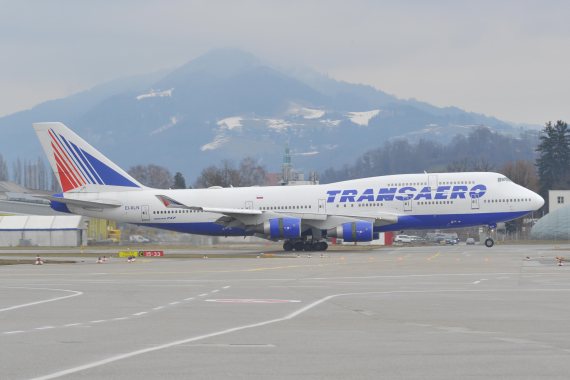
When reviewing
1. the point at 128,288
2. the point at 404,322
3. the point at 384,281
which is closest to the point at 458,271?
the point at 384,281

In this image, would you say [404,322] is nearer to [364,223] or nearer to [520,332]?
[520,332]

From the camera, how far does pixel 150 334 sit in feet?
53.8

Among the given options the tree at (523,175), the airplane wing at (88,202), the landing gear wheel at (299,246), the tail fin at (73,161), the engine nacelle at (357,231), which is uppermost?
the tree at (523,175)

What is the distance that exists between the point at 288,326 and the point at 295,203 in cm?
4227

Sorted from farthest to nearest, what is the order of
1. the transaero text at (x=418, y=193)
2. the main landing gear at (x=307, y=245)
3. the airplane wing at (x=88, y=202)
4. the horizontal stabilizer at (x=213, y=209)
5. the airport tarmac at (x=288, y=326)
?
the main landing gear at (x=307, y=245) → the airplane wing at (x=88, y=202) → the transaero text at (x=418, y=193) → the horizontal stabilizer at (x=213, y=209) → the airport tarmac at (x=288, y=326)

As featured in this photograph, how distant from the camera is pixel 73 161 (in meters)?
62.0

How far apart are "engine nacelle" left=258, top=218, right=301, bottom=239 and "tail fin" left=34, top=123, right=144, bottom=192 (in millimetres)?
10686

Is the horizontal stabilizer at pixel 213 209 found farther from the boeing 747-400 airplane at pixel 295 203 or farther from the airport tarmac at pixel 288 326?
the airport tarmac at pixel 288 326

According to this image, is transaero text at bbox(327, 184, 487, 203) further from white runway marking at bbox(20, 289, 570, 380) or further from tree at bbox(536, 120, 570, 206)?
tree at bbox(536, 120, 570, 206)

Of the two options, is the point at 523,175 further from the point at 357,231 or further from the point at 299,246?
the point at 357,231

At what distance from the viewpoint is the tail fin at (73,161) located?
2435 inches

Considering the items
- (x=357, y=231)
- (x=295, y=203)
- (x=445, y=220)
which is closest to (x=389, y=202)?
(x=357, y=231)

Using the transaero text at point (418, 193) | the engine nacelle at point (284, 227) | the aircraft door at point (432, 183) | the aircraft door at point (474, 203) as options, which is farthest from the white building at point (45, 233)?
the aircraft door at point (474, 203)

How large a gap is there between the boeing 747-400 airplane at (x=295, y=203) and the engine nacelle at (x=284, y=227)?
2.2 inches
